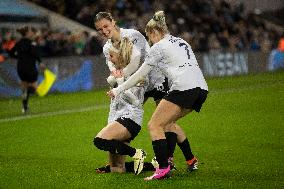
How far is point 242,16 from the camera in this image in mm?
40344

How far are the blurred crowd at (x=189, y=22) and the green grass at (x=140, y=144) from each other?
5.49 meters

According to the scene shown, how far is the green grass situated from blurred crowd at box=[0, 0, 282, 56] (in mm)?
5486

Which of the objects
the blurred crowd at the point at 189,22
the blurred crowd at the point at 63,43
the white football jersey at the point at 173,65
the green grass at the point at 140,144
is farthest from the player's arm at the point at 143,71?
the blurred crowd at the point at 189,22

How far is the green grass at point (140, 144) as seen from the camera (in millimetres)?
9609

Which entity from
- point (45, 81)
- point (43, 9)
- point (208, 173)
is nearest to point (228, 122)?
point (208, 173)

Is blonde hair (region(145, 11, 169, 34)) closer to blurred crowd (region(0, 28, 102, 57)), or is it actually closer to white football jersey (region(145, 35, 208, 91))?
white football jersey (region(145, 35, 208, 91))

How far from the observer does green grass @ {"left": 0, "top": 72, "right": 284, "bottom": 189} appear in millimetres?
9609

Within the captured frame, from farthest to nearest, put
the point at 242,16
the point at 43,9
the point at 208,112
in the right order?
the point at 242,16
the point at 43,9
the point at 208,112

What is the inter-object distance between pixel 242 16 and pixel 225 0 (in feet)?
9.12

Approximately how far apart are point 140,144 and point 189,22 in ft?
75.9

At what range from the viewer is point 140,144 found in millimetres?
13406

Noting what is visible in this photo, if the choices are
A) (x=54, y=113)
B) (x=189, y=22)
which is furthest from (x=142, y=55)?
(x=189, y=22)

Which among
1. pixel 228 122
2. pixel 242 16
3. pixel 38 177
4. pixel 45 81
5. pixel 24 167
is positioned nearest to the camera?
pixel 38 177

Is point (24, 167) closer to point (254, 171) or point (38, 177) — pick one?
point (38, 177)
